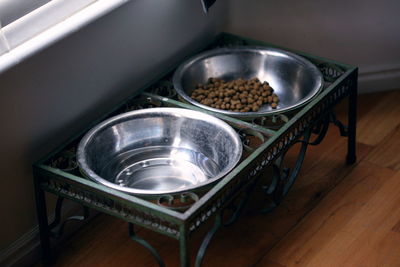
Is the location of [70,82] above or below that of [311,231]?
above

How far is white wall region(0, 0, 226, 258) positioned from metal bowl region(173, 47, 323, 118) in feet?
0.33

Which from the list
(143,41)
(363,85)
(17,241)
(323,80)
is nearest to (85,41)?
(143,41)

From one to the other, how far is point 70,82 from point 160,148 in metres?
0.32

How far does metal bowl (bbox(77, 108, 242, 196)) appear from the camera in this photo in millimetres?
2023

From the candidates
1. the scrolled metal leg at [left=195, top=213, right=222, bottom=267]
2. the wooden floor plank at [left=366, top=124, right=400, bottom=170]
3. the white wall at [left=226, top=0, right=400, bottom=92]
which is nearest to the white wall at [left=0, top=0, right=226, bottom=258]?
the white wall at [left=226, top=0, right=400, bottom=92]

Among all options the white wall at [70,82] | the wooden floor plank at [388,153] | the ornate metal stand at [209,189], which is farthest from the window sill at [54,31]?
the wooden floor plank at [388,153]

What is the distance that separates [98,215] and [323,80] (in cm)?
80

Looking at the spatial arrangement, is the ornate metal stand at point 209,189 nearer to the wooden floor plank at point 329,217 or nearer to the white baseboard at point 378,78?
the wooden floor plank at point 329,217

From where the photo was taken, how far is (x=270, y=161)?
2.01 metres

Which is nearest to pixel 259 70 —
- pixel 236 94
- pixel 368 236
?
pixel 236 94

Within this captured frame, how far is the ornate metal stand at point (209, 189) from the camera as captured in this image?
1.76m

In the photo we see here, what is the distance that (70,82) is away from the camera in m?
2.01

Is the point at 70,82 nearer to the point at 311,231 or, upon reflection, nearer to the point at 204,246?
the point at 204,246

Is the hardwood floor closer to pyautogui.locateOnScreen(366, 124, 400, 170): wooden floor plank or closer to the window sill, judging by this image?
pyautogui.locateOnScreen(366, 124, 400, 170): wooden floor plank
